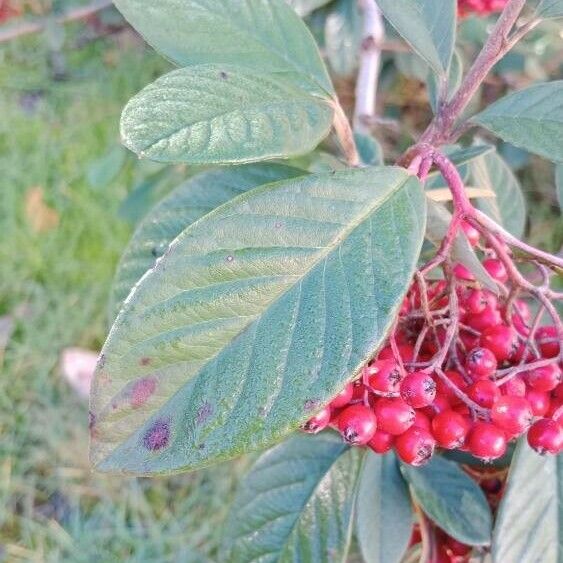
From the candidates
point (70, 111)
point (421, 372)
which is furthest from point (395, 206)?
point (70, 111)

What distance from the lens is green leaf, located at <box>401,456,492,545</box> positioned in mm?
1024

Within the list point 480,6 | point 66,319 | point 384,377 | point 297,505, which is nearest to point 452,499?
point 297,505

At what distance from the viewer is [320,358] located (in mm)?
597

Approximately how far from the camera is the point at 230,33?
2.83 feet

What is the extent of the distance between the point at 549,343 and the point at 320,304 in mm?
324

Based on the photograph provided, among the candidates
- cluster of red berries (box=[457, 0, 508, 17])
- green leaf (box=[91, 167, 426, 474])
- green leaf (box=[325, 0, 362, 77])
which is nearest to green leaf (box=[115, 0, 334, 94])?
green leaf (box=[91, 167, 426, 474])

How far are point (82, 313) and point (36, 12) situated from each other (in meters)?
0.94

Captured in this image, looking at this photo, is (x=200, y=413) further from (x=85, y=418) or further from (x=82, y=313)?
(x=82, y=313)

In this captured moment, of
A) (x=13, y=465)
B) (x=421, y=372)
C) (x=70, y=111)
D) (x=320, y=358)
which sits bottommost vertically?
(x=13, y=465)

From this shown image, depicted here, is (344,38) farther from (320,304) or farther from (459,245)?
(320,304)

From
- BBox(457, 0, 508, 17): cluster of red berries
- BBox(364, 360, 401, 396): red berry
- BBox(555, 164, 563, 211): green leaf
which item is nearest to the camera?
BBox(364, 360, 401, 396): red berry

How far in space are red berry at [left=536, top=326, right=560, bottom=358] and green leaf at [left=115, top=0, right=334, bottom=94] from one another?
379 millimetres

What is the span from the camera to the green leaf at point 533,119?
0.77 m

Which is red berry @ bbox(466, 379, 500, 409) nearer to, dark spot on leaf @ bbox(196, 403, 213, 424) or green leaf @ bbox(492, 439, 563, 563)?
green leaf @ bbox(492, 439, 563, 563)
